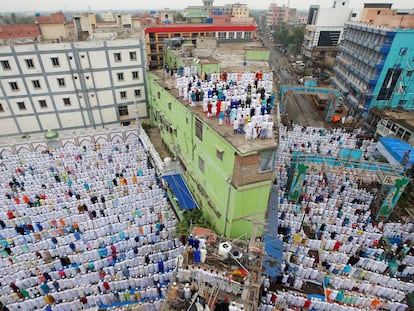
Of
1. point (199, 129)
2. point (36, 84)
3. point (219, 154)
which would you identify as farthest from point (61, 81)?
point (219, 154)

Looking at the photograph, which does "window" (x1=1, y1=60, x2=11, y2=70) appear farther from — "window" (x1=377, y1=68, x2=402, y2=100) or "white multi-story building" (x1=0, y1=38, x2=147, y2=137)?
"window" (x1=377, y1=68, x2=402, y2=100)

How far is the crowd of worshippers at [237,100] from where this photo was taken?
1385cm

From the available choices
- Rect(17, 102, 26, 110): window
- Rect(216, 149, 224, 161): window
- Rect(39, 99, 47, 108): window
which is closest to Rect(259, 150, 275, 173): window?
Rect(216, 149, 224, 161): window

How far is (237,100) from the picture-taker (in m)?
17.0

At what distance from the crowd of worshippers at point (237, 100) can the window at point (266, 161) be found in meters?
1.08

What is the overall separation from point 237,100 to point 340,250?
12.1 metres

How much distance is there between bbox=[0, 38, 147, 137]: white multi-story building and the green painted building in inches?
468

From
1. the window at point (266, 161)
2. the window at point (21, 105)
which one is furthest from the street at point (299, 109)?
the window at point (21, 105)

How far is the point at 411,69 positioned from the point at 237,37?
3016 cm

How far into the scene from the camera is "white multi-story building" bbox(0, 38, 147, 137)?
2650 cm

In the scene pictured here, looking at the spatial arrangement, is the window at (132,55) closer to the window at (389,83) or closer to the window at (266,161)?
the window at (266,161)

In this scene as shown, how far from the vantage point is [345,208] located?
1988 centimetres

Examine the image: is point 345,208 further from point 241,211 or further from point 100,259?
point 100,259

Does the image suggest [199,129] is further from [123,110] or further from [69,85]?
[69,85]
